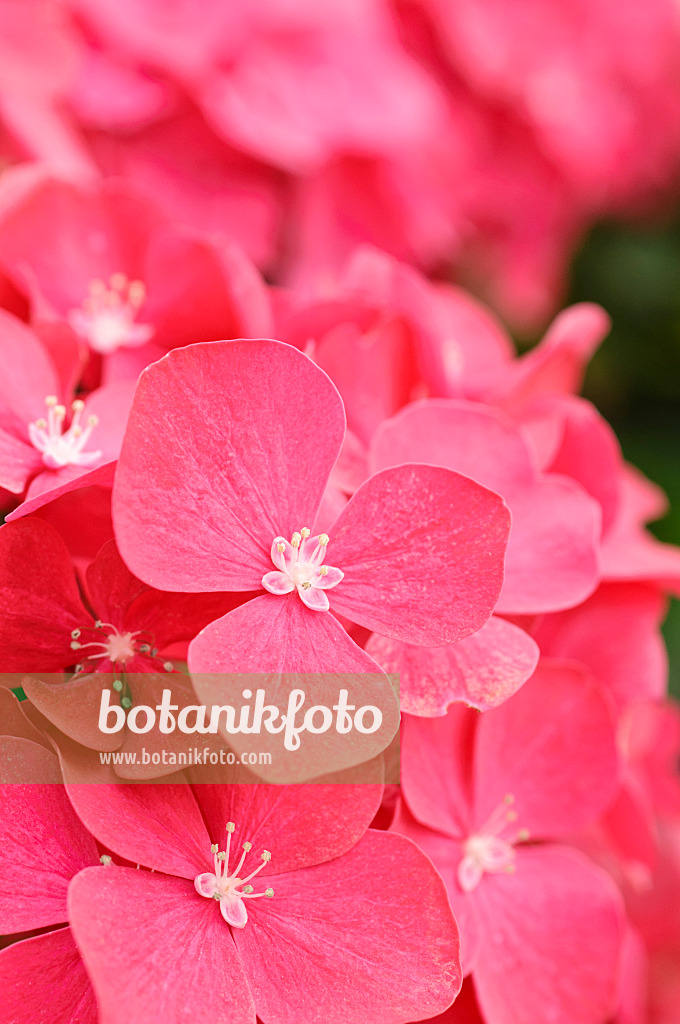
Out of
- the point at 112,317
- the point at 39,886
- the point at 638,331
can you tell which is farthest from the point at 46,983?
the point at 638,331

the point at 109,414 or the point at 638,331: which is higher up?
the point at 109,414

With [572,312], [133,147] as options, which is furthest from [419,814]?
[133,147]

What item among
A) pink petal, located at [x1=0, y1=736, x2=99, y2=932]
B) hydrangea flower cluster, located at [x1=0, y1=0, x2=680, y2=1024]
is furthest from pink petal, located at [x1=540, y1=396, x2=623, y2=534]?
pink petal, located at [x1=0, y1=736, x2=99, y2=932]

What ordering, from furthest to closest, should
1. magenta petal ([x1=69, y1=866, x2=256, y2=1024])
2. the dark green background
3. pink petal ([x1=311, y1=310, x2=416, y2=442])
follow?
the dark green background → pink petal ([x1=311, y1=310, x2=416, y2=442]) → magenta petal ([x1=69, y1=866, x2=256, y2=1024])

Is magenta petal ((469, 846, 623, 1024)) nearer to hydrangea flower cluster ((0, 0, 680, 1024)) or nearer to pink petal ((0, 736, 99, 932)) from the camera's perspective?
hydrangea flower cluster ((0, 0, 680, 1024))

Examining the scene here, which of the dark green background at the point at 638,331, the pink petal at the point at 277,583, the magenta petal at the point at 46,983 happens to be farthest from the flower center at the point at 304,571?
the dark green background at the point at 638,331

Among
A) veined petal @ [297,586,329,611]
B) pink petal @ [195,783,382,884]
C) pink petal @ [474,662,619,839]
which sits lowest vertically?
pink petal @ [474,662,619,839]
